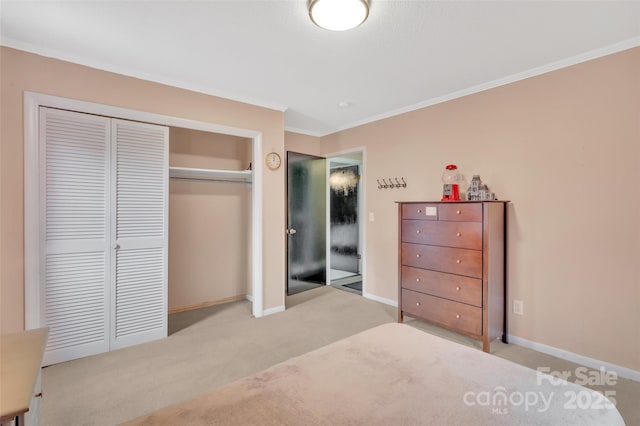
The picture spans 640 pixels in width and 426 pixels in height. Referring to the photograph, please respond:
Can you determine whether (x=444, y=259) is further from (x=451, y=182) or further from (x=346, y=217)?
(x=346, y=217)

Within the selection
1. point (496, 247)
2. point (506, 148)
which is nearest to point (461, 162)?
point (506, 148)

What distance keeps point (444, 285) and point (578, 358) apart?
1139 millimetres

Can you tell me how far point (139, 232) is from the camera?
2.92 metres

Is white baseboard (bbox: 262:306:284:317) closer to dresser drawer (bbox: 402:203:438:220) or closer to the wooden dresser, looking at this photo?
the wooden dresser

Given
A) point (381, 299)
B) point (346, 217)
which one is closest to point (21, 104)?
point (381, 299)

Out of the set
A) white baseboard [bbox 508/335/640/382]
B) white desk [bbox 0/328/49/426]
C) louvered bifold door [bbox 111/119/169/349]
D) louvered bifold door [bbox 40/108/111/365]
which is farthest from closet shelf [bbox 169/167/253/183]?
white baseboard [bbox 508/335/640/382]

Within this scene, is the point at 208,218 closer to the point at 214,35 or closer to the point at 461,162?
the point at 214,35

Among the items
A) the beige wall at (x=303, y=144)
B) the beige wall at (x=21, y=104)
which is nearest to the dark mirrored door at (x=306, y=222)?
the beige wall at (x=303, y=144)

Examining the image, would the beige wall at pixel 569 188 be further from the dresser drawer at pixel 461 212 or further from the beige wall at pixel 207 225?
the beige wall at pixel 207 225

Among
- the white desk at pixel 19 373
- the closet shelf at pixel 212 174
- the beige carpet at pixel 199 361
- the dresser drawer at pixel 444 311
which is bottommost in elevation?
the beige carpet at pixel 199 361

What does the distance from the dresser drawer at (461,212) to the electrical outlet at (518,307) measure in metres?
0.91

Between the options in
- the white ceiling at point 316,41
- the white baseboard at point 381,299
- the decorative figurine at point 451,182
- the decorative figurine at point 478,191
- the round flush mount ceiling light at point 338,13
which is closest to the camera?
the round flush mount ceiling light at point 338,13

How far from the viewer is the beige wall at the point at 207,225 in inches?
151

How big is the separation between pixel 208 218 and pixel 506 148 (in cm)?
351
